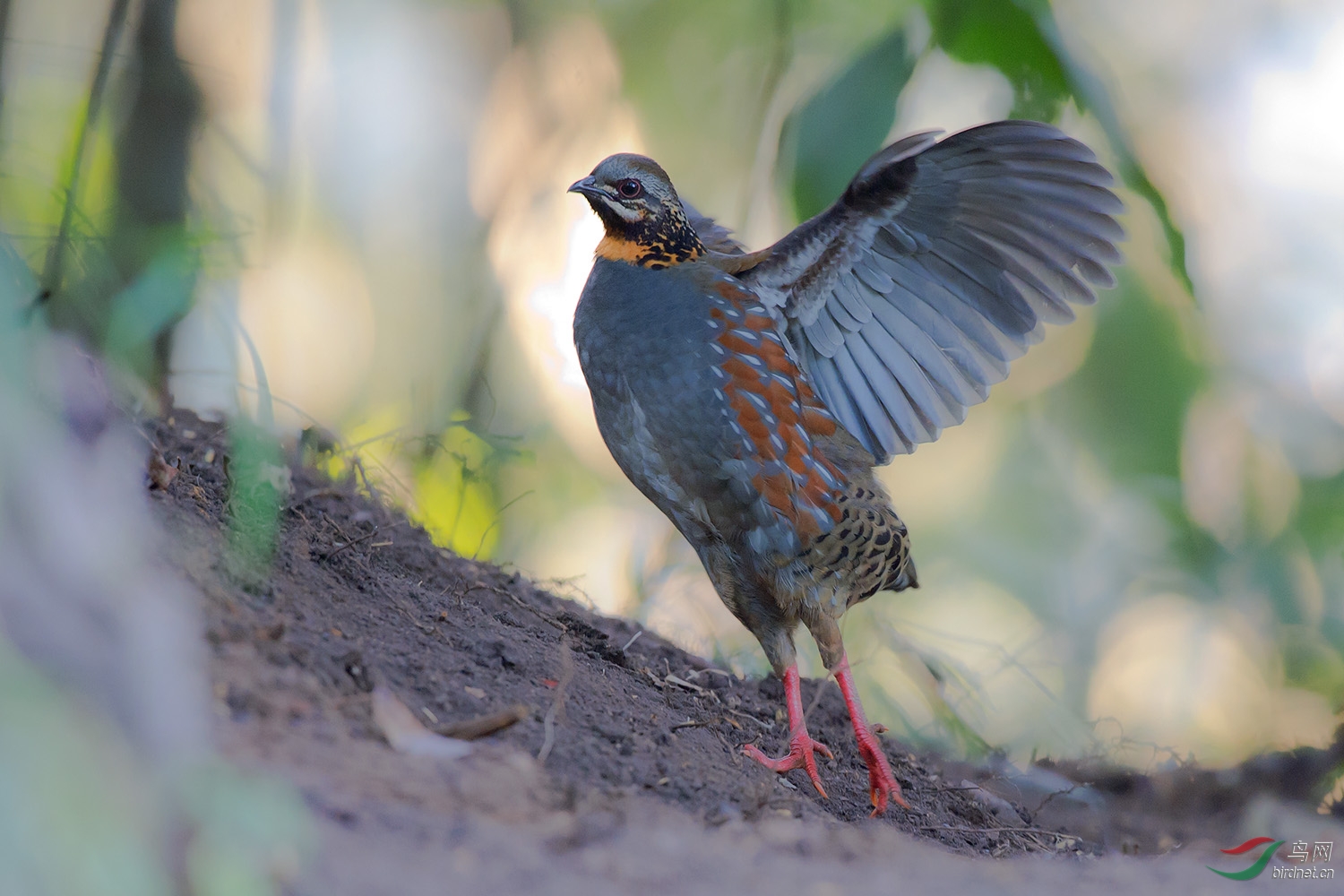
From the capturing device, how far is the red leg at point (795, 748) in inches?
119

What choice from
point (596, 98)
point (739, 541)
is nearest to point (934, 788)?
point (739, 541)

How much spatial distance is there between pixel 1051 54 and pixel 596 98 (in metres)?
3.24

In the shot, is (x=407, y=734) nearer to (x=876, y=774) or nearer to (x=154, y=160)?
(x=876, y=774)

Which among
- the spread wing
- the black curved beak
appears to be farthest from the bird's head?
the spread wing

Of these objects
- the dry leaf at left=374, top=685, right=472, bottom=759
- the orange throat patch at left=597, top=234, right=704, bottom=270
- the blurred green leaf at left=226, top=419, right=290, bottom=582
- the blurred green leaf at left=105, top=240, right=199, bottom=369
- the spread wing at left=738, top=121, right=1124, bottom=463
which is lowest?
the dry leaf at left=374, top=685, right=472, bottom=759

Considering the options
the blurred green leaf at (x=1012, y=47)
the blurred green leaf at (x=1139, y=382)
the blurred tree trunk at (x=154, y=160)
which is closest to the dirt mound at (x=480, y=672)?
the blurred tree trunk at (x=154, y=160)

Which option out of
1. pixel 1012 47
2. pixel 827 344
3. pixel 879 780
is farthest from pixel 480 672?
pixel 1012 47

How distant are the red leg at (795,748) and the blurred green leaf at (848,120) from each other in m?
2.63

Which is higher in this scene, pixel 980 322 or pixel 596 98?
pixel 596 98

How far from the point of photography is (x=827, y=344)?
3643 millimetres

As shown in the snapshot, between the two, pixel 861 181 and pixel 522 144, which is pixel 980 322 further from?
pixel 522 144

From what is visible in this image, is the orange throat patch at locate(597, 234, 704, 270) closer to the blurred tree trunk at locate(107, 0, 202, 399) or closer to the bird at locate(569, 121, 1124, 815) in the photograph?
the bird at locate(569, 121, 1124, 815)

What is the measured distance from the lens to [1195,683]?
21.8 ft

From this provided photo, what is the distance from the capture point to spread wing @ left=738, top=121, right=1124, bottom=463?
328 centimetres
